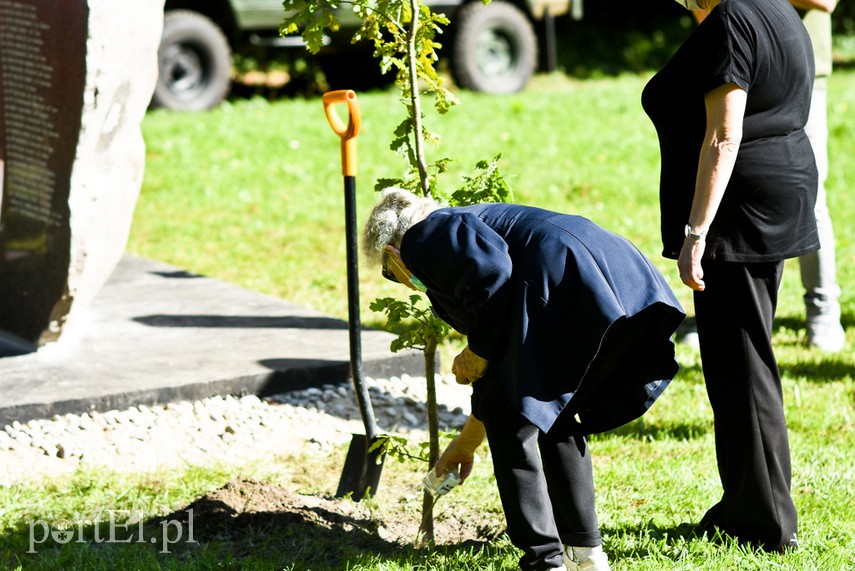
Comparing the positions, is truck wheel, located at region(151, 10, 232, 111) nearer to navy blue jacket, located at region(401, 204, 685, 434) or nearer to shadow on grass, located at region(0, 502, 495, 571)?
shadow on grass, located at region(0, 502, 495, 571)

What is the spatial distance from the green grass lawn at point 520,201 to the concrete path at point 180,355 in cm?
57

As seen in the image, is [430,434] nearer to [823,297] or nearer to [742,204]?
[742,204]

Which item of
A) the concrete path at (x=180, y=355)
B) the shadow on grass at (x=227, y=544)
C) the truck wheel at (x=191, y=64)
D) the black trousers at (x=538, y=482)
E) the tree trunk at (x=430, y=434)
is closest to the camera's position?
the black trousers at (x=538, y=482)

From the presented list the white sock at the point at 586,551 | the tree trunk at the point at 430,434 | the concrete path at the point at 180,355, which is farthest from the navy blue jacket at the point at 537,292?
the concrete path at the point at 180,355

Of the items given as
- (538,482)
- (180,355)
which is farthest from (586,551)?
(180,355)

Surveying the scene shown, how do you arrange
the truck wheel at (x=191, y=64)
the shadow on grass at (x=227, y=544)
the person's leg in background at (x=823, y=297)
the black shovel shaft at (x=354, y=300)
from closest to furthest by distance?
the shadow on grass at (x=227, y=544) → the black shovel shaft at (x=354, y=300) → the person's leg in background at (x=823, y=297) → the truck wheel at (x=191, y=64)

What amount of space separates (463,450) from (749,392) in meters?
0.82

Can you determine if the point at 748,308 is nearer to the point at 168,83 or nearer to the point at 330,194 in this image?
the point at 330,194

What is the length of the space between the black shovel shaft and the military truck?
7.87 m

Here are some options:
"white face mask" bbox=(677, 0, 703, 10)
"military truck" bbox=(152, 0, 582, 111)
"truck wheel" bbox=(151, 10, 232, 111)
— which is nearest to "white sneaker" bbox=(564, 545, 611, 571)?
"white face mask" bbox=(677, 0, 703, 10)

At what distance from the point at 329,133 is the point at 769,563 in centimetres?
794

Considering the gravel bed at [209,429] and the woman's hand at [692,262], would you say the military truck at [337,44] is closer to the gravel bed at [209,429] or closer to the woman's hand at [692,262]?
the gravel bed at [209,429]

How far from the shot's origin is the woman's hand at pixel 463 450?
326 centimetres

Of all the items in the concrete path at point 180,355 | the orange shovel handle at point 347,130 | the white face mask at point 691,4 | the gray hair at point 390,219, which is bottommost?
the concrete path at point 180,355
